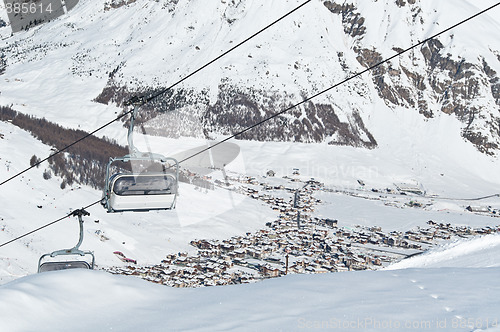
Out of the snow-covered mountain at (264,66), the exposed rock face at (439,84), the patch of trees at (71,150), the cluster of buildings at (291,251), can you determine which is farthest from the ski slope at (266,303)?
the exposed rock face at (439,84)

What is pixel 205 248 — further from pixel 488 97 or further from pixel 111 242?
pixel 488 97

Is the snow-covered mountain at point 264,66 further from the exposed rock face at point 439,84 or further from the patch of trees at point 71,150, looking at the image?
the patch of trees at point 71,150

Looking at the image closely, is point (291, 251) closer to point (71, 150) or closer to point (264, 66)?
point (71, 150)

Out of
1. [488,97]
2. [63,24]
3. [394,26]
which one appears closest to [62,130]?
[63,24]

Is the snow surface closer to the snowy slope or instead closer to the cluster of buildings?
the snowy slope

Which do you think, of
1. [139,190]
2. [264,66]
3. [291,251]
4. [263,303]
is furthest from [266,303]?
[264,66]

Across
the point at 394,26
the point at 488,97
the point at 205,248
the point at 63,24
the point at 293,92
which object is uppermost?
the point at 63,24
